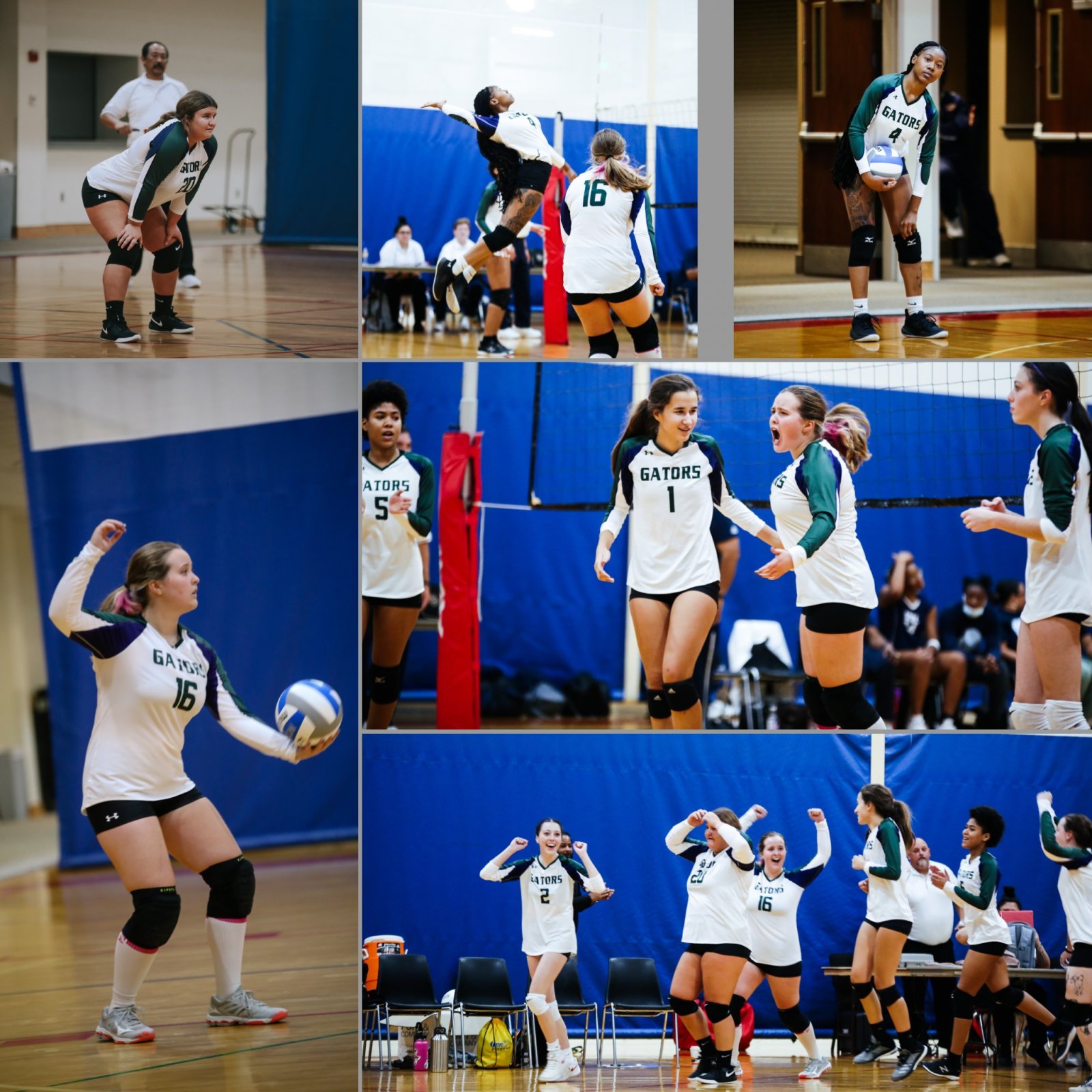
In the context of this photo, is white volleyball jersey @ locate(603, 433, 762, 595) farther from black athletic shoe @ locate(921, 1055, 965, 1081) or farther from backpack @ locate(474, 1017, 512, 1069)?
black athletic shoe @ locate(921, 1055, 965, 1081)

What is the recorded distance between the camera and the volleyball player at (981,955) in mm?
4547

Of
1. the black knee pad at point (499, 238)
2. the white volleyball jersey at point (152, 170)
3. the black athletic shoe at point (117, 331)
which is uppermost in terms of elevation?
the white volleyball jersey at point (152, 170)

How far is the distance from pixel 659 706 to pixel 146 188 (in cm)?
266

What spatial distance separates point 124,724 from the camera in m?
3.97

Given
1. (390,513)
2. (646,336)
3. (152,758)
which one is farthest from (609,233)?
(152,758)

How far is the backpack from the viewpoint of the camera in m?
4.63

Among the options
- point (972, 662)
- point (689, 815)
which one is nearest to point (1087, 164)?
point (972, 662)

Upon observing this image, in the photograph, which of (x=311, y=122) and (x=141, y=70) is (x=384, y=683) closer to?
(x=141, y=70)

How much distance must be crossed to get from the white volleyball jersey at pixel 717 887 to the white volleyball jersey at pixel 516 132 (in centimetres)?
254

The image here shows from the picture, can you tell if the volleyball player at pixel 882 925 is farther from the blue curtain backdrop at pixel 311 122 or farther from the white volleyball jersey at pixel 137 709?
the blue curtain backdrop at pixel 311 122

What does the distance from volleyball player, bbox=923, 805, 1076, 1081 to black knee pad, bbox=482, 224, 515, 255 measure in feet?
9.19

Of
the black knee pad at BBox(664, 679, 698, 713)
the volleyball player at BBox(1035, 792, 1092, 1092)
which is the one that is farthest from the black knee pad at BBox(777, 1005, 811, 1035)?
the black knee pad at BBox(664, 679, 698, 713)

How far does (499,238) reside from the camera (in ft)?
15.5

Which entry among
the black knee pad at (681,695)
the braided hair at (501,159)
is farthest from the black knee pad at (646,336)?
the black knee pad at (681,695)
